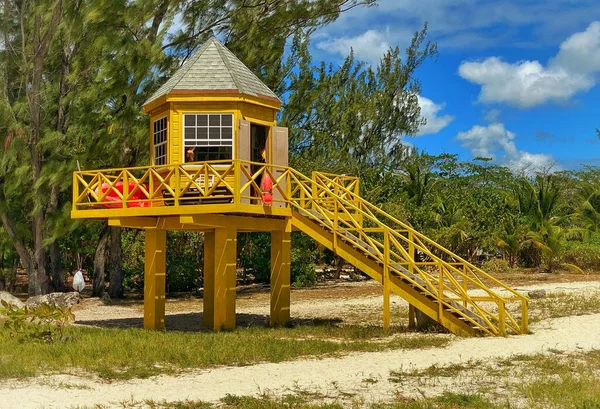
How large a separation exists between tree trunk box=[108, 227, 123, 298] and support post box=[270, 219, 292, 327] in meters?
11.7

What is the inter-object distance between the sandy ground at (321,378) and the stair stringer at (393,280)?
41cm

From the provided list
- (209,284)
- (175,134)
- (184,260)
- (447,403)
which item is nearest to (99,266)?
(184,260)

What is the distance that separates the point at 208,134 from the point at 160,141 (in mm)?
1479

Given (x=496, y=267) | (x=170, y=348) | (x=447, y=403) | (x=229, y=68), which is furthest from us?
(x=496, y=267)

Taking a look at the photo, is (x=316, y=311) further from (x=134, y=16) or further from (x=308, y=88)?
(x=308, y=88)

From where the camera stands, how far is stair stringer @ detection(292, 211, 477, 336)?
54.7ft

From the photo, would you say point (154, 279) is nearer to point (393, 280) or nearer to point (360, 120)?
point (393, 280)

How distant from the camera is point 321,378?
1176 centimetres

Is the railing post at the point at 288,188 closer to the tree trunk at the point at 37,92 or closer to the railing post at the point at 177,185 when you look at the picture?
the railing post at the point at 177,185

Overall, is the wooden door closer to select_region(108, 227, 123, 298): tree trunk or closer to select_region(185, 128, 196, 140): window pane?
select_region(185, 128, 196, 140): window pane

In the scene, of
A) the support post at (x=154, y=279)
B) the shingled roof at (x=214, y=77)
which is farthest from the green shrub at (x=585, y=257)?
the support post at (x=154, y=279)

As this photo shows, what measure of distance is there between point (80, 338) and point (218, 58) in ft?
25.7

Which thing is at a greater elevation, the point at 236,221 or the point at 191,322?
the point at 236,221

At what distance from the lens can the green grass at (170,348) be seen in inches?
498
